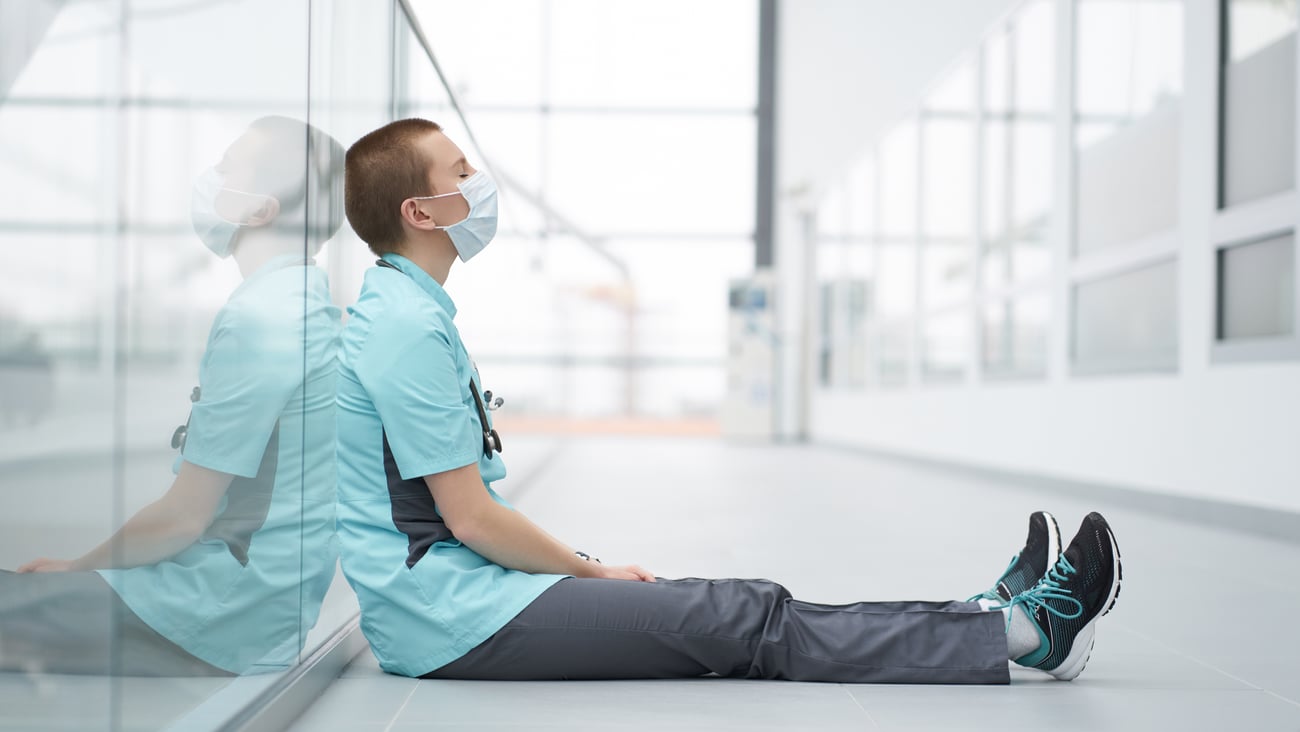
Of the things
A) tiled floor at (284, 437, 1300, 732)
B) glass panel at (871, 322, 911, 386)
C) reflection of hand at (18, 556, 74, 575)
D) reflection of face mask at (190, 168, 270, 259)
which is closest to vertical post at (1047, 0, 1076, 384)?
tiled floor at (284, 437, 1300, 732)

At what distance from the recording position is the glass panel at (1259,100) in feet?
12.1

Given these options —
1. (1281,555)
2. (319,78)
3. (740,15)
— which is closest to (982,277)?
(1281,555)

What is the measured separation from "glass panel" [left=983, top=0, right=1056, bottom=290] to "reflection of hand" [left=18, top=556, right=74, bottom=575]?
5.53 meters

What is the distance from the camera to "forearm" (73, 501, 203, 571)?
3.07 ft

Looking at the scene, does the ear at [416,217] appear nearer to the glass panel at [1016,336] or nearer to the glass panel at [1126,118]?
the glass panel at [1126,118]

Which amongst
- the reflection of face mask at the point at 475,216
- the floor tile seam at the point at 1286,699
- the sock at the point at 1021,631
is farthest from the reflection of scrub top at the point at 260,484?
the floor tile seam at the point at 1286,699

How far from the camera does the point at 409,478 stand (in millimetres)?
1553

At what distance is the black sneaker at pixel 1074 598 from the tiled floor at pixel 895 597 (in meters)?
0.05

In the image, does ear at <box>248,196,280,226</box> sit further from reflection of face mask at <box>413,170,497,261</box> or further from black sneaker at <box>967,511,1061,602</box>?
black sneaker at <box>967,511,1061,602</box>

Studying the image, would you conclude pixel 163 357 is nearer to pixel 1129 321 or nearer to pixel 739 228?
pixel 1129 321

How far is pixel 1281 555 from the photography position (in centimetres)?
330

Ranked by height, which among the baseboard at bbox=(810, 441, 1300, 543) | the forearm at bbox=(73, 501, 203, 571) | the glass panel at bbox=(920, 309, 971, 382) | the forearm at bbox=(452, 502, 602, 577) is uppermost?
the glass panel at bbox=(920, 309, 971, 382)

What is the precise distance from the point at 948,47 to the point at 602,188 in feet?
16.7

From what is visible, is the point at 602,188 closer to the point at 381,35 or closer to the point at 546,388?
the point at 546,388
